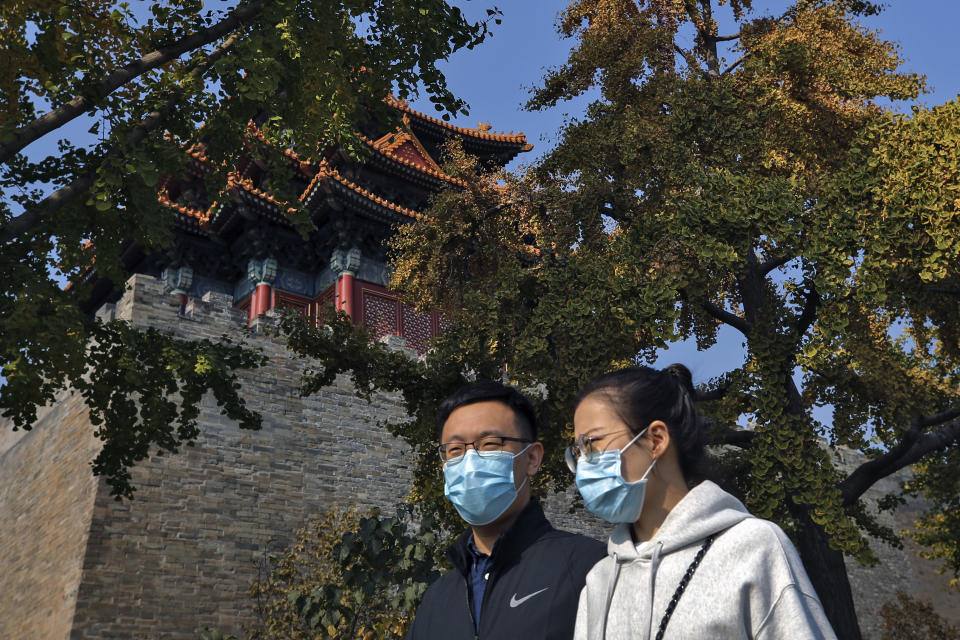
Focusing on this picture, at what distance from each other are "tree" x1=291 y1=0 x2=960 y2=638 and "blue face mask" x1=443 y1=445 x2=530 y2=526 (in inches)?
200

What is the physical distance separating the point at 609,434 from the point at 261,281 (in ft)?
52.4

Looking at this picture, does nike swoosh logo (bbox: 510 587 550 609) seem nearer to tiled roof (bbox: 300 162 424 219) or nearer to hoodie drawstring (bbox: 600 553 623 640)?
hoodie drawstring (bbox: 600 553 623 640)

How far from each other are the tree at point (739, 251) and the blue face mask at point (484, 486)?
5.07 metres

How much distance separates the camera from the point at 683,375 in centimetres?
251

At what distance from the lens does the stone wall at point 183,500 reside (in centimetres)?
1097

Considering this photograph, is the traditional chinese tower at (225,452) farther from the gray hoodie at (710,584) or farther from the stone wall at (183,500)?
the gray hoodie at (710,584)

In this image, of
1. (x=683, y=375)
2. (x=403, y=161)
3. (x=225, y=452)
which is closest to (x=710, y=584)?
(x=683, y=375)

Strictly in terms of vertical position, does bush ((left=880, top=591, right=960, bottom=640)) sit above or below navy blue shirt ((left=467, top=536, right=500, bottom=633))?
above

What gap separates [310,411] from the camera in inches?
540

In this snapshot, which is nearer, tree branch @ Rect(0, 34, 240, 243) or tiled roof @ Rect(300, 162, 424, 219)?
tree branch @ Rect(0, 34, 240, 243)

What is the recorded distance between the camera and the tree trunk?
788 cm

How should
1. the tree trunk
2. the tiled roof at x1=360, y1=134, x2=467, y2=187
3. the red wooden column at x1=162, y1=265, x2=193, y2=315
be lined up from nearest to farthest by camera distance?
the tree trunk → the tiled roof at x1=360, y1=134, x2=467, y2=187 → the red wooden column at x1=162, y1=265, x2=193, y2=315

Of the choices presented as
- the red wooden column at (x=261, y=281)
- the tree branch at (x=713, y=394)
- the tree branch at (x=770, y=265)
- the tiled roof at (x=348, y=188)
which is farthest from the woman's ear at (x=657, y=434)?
the red wooden column at (x=261, y=281)

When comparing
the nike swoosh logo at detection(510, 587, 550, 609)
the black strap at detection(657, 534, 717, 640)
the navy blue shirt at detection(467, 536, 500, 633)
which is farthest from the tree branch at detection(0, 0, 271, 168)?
the black strap at detection(657, 534, 717, 640)
